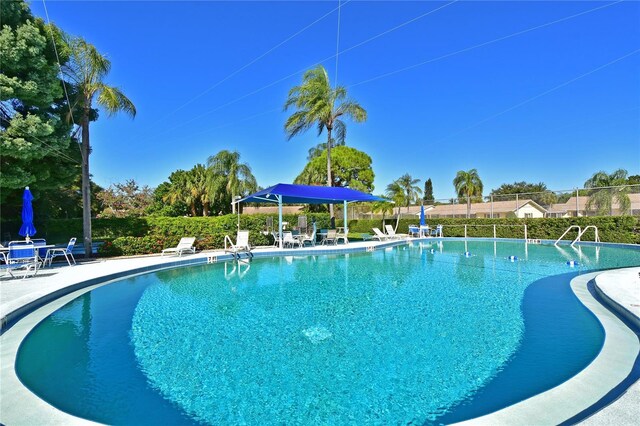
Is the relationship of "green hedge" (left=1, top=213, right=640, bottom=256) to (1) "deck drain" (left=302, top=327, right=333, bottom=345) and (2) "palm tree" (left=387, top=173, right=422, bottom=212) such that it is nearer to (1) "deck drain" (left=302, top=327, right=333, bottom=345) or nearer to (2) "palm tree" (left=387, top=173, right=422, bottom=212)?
(1) "deck drain" (left=302, top=327, right=333, bottom=345)

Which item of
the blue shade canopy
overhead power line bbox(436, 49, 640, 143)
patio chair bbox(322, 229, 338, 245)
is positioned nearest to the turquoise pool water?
the blue shade canopy

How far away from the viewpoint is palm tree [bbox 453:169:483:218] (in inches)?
1544

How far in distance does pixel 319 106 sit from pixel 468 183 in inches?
984

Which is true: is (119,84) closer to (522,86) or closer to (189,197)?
(522,86)

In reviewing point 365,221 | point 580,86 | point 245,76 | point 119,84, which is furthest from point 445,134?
point 119,84

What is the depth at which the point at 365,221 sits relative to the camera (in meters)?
31.1

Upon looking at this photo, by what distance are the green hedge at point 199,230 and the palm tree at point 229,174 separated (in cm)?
1548

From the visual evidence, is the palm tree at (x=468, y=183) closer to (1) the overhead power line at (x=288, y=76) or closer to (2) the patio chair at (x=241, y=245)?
(1) the overhead power line at (x=288, y=76)

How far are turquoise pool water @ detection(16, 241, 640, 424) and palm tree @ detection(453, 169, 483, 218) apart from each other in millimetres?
33355

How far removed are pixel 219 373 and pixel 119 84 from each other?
1394cm

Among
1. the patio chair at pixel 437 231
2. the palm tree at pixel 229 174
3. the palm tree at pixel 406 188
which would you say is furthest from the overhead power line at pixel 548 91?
the palm tree at pixel 229 174

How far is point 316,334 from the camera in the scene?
4926 mm

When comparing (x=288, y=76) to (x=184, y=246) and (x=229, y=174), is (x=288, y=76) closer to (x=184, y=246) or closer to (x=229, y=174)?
(x=184, y=246)

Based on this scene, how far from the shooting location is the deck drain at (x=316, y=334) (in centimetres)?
473
